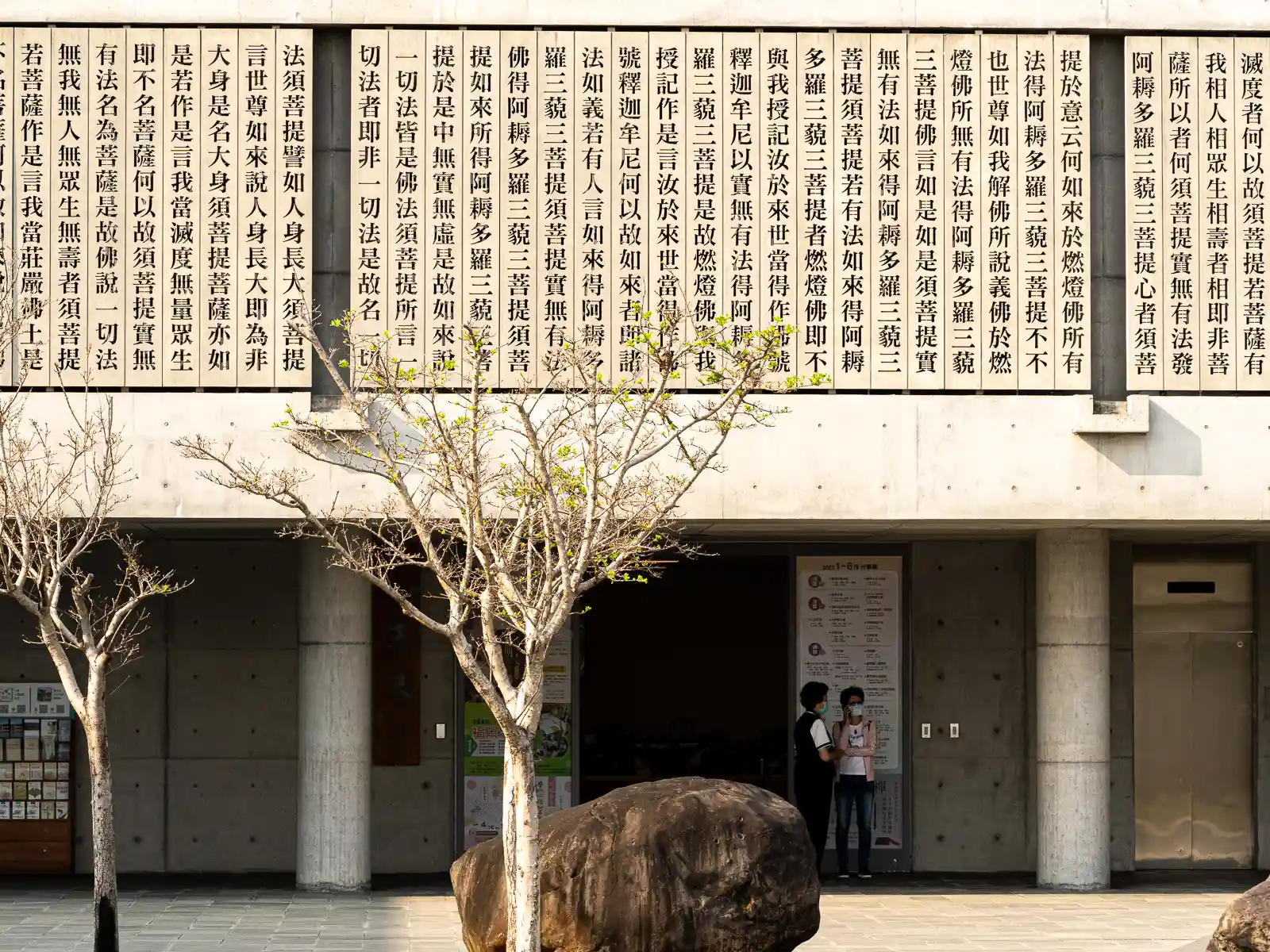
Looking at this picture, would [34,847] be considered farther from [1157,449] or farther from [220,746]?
[1157,449]

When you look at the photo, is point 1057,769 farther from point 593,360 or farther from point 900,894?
point 593,360

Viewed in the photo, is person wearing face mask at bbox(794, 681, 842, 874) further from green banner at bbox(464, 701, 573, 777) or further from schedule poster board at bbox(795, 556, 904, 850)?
green banner at bbox(464, 701, 573, 777)

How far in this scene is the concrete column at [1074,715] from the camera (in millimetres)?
17266

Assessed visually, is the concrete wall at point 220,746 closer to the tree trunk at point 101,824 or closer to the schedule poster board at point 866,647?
the schedule poster board at point 866,647

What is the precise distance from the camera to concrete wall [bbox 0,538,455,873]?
62.2 ft

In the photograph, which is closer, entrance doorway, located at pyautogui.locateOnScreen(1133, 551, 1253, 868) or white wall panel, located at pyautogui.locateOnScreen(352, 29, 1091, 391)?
white wall panel, located at pyautogui.locateOnScreen(352, 29, 1091, 391)

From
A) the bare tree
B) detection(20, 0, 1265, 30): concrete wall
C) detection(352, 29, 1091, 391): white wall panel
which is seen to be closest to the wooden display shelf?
the bare tree

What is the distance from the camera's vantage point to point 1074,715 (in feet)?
56.9

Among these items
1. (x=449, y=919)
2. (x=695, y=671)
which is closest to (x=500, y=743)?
(x=695, y=671)

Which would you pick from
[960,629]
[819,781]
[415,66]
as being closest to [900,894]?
[819,781]

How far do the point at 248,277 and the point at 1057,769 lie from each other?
345 inches

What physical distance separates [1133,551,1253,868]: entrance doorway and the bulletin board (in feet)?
36.9

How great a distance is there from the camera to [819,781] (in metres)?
17.6

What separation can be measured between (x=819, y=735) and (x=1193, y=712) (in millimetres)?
4777
